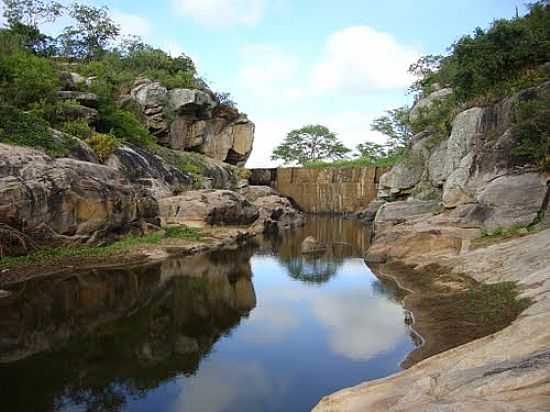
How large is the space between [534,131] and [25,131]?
61.8ft

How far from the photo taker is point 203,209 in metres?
26.7

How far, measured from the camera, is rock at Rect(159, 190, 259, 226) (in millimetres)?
26266

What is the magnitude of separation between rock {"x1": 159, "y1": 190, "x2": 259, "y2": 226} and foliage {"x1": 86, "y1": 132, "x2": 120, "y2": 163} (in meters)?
3.83

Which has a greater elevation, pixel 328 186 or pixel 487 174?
pixel 328 186

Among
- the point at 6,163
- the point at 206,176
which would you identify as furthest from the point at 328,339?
the point at 206,176

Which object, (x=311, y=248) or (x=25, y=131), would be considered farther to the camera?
(x=311, y=248)

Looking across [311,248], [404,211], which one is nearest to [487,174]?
[404,211]

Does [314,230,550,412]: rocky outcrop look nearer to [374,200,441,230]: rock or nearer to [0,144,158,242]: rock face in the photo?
[0,144,158,242]: rock face

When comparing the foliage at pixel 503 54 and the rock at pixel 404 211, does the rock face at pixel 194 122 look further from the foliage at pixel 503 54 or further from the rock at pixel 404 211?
the foliage at pixel 503 54

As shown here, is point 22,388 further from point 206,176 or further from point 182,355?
point 206,176

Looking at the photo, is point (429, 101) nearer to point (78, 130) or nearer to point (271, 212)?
point (271, 212)

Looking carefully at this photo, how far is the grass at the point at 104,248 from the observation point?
15.5 m

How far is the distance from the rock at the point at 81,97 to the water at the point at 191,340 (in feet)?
57.3

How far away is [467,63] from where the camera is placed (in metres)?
22.1
